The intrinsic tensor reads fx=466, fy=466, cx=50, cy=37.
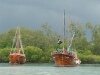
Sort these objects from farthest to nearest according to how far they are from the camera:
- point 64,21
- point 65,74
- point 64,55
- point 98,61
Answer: point 98,61
point 64,21
point 64,55
point 65,74

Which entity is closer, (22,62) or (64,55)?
(64,55)

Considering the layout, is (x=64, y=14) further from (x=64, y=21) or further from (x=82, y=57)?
(x=82, y=57)

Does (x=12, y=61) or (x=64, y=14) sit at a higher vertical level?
(x=64, y=14)

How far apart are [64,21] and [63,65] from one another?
15145 mm

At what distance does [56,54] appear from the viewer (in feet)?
440

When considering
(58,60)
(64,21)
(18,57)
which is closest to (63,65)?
(58,60)

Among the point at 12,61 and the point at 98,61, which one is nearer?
the point at 12,61

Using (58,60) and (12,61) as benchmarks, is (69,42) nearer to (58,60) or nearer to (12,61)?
(12,61)

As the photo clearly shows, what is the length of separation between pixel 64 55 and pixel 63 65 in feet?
10.1

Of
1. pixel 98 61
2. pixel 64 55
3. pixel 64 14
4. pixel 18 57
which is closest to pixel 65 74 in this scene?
pixel 64 55

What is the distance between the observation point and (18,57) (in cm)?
17575

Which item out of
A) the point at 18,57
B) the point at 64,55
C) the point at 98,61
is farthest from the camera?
the point at 98,61

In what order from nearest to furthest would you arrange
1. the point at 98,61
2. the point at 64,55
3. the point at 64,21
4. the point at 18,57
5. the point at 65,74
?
the point at 65,74
the point at 64,55
the point at 64,21
the point at 18,57
the point at 98,61

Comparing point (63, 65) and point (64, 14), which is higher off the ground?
point (64, 14)
